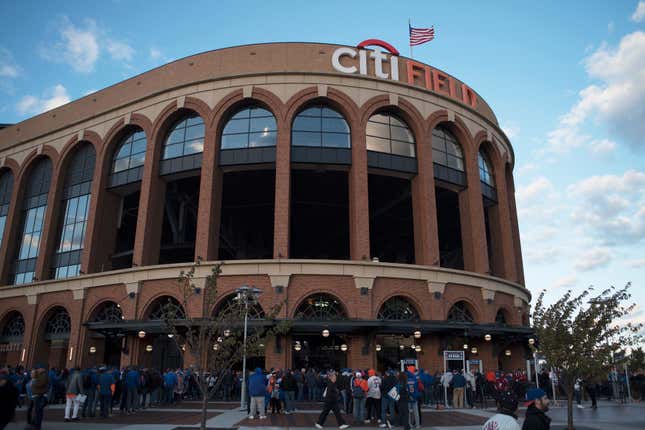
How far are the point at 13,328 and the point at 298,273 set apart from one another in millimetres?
22556

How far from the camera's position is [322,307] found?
2770 cm

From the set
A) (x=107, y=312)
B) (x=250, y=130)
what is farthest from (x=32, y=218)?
(x=250, y=130)

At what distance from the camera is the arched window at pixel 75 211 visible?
34.5 meters

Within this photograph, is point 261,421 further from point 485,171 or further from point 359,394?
point 485,171

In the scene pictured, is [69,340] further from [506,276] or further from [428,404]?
[506,276]

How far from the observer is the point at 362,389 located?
16.9m

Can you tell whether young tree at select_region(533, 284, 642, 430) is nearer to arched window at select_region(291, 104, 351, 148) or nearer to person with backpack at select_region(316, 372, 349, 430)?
person with backpack at select_region(316, 372, 349, 430)

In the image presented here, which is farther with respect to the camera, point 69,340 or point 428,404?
point 69,340

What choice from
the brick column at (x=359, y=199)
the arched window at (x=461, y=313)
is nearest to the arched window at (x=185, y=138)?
the brick column at (x=359, y=199)

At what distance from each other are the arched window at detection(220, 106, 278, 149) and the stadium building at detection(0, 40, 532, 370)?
10 centimetres

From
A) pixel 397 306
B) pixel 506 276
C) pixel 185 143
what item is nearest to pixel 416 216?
pixel 397 306

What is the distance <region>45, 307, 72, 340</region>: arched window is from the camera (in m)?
32.8

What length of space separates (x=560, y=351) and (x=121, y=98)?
32.3 m

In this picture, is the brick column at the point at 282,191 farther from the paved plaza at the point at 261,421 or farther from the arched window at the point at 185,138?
the paved plaza at the point at 261,421
